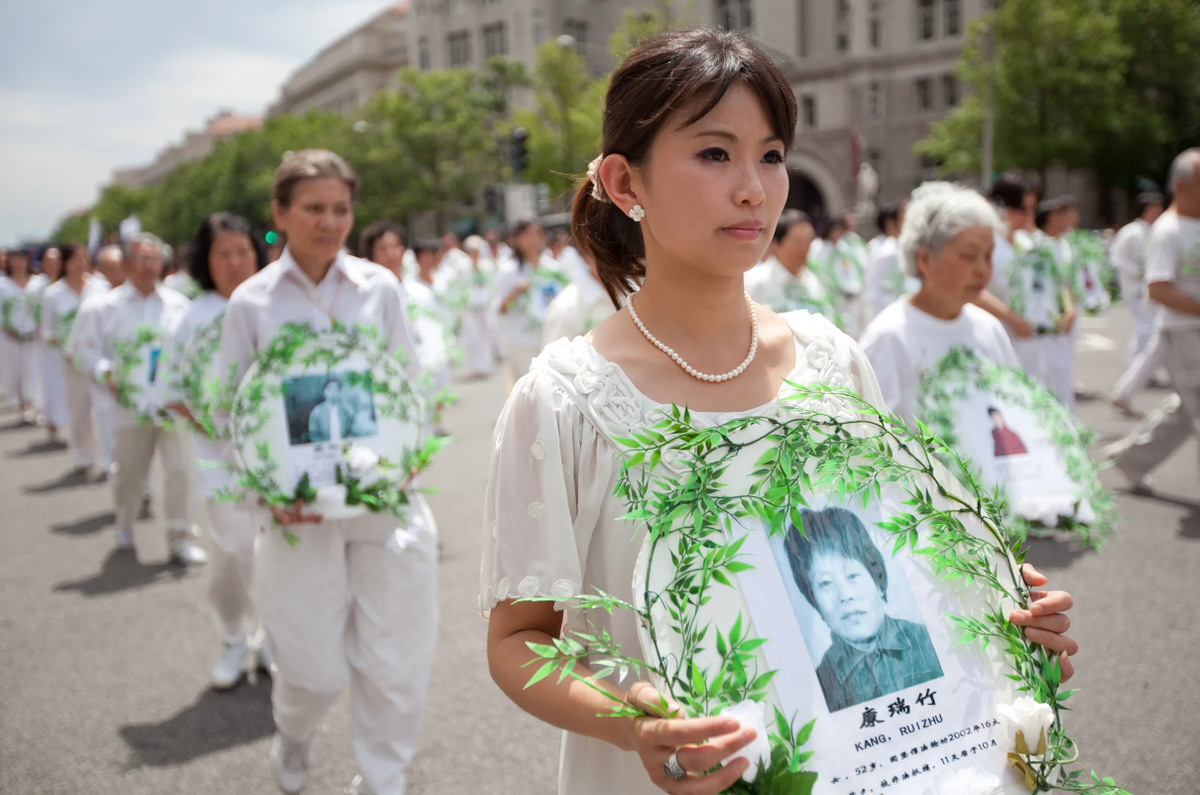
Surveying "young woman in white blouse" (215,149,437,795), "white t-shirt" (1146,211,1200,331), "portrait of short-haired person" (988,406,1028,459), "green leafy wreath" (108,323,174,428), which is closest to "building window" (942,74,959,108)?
"white t-shirt" (1146,211,1200,331)

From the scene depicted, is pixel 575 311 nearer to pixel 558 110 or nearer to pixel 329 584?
pixel 329 584

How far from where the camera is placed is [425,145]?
5209 centimetres

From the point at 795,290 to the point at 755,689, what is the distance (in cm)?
647

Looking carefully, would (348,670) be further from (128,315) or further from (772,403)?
(128,315)

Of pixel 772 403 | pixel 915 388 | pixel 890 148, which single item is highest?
pixel 890 148

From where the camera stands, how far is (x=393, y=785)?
3623mm

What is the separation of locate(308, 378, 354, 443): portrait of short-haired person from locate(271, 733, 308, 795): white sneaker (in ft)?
3.99

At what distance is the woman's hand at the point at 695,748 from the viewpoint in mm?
1275

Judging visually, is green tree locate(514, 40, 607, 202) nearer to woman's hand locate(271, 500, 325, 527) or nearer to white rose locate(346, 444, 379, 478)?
white rose locate(346, 444, 379, 478)

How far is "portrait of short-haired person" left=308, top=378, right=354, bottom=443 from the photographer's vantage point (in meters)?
3.54

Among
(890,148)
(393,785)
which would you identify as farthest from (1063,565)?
(890,148)

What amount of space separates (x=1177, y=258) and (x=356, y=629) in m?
5.84

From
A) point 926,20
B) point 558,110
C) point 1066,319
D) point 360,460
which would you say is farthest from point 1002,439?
point 926,20

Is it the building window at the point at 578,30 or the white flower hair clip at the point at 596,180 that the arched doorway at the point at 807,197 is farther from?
the white flower hair clip at the point at 596,180
